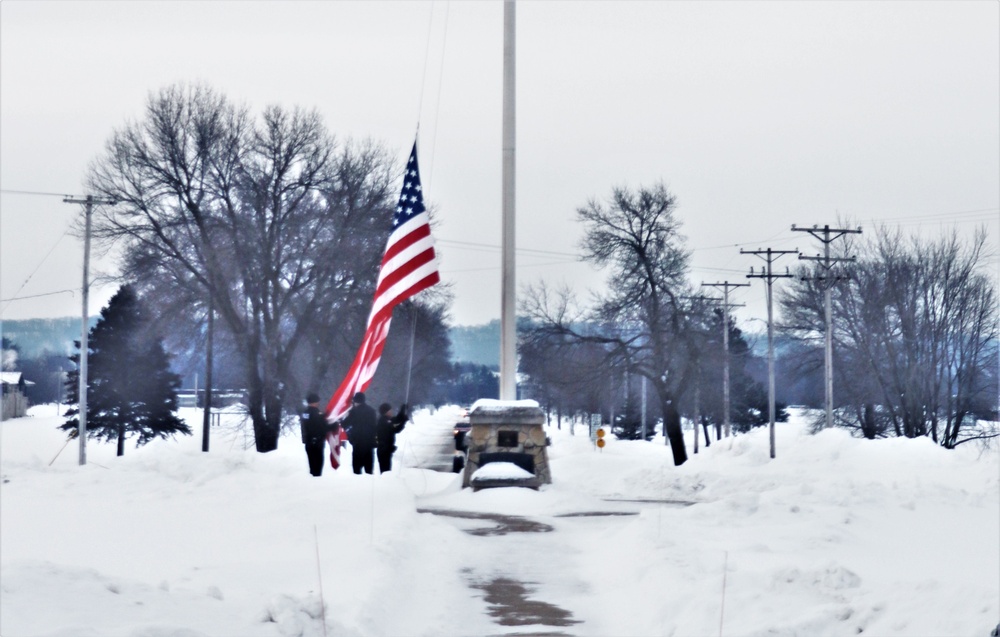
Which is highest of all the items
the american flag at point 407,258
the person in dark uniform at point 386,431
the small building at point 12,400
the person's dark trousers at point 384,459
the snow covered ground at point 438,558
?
the american flag at point 407,258

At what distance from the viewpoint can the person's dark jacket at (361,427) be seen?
686 inches

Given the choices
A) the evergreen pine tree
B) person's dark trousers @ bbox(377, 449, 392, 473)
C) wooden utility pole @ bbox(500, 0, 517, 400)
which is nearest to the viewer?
person's dark trousers @ bbox(377, 449, 392, 473)

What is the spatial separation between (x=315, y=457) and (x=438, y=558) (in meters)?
5.38

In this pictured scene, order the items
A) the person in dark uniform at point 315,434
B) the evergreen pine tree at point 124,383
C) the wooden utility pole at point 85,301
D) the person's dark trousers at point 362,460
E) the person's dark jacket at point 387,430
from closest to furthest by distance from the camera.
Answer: the person in dark uniform at point 315,434, the person's dark trousers at point 362,460, the person's dark jacket at point 387,430, the wooden utility pole at point 85,301, the evergreen pine tree at point 124,383

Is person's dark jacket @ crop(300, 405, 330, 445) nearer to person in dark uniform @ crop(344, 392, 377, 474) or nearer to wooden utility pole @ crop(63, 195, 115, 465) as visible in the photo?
person in dark uniform @ crop(344, 392, 377, 474)

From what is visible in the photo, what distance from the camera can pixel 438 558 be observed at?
12.1 metres

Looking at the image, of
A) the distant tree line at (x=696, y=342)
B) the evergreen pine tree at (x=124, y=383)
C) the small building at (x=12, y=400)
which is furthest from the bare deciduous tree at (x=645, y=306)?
the small building at (x=12, y=400)

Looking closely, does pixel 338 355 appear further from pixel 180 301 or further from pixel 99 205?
pixel 99 205

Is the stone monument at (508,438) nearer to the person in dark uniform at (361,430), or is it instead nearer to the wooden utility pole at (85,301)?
the person in dark uniform at (361,430)

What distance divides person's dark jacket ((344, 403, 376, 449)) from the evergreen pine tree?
2128 centimetres

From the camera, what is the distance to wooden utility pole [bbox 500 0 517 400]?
20500mm

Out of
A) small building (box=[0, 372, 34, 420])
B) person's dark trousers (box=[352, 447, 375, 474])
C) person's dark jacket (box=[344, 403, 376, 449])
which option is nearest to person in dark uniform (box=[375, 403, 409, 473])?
person's dark trousers (box=[352, 447, 375, 474])

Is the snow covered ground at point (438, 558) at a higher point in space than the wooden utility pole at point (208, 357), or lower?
lower

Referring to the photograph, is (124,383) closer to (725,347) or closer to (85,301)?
(85,301)
